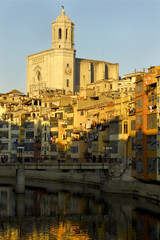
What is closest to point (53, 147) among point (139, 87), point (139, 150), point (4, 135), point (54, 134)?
point (54, 134)

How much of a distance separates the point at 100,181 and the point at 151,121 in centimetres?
1946

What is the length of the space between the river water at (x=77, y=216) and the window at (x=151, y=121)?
9663 millimetres

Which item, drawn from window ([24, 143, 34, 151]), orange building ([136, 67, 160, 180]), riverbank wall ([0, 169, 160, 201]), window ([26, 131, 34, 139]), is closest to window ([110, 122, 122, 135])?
riverbank wall ([0, 169, 160, 201])

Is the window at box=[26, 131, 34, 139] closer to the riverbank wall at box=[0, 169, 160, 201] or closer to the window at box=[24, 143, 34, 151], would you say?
the window at box=[24, 143, 34, 151]

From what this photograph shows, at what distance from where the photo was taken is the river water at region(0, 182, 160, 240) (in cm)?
5203

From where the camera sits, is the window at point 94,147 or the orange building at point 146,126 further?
the window at point 94,147

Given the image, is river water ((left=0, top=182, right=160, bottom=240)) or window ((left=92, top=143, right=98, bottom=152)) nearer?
river water ((left=0, top=182, right=160, bottom=240))

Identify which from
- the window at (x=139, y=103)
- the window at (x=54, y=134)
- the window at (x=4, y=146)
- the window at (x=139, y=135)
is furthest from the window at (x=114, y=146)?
the window at (x=4, y=146)

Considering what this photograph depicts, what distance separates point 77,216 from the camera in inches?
2373

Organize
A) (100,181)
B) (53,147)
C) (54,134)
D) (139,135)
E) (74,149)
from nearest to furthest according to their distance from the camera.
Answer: (139,135) → (100,181) → (74,149) → (53,147) → (54,134)

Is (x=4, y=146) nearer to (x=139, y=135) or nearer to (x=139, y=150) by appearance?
(x=139, y=150)

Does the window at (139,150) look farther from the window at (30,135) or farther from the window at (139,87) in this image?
the window at (30,135)

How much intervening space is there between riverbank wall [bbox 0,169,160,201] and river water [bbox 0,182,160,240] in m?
1.56

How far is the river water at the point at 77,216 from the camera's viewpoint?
171 feet
